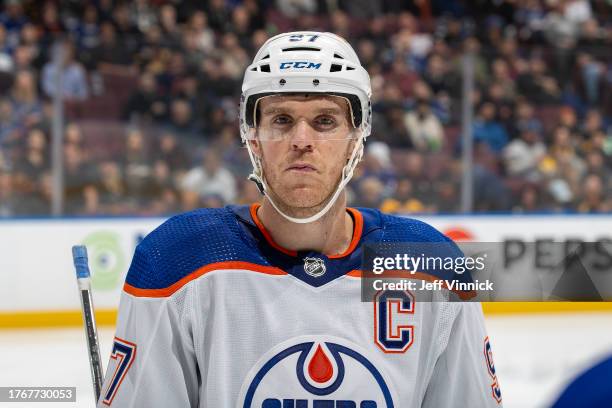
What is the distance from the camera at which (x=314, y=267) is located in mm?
1329

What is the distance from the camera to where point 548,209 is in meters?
5.81

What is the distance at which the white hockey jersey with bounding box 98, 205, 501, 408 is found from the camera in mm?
1277

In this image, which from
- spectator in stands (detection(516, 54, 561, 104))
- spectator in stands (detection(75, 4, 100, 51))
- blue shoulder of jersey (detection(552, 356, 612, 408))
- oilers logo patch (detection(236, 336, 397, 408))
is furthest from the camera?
spectator in stands (detection(75, 4, 100, 51))

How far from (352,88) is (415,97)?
14.4ft

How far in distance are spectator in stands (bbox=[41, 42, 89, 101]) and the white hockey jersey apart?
4.13 m

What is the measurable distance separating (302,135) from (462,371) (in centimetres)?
41

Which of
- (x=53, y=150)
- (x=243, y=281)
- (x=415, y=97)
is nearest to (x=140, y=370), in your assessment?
(x=243, y=281)

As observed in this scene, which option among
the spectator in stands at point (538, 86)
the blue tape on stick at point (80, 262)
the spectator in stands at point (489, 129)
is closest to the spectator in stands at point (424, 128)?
the spectator in stands at point (489, 129)

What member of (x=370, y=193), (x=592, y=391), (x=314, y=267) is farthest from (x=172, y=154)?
(x=592, y=391)

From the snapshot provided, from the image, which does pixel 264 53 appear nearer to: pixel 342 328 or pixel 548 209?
pixel 342 328

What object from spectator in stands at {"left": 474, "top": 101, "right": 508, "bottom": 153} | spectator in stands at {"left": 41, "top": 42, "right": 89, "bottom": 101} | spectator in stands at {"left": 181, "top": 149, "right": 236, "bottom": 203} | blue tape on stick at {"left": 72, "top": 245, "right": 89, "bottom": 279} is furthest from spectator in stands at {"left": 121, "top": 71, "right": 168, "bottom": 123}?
blue tape on stick at {"left": 72, "top": 245, "right": 89, "bottom": 279}

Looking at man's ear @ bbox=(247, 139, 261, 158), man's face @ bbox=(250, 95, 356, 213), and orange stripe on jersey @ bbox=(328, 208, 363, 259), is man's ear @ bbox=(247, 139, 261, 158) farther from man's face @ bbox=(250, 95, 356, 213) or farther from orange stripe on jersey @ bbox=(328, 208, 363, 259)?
orange stripe on jersey @ bbox=(328, 208, 363, 259)

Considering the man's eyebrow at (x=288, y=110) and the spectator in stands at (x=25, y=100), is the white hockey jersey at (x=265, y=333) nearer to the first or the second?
the man's eyebrow at (x=288, y=110)

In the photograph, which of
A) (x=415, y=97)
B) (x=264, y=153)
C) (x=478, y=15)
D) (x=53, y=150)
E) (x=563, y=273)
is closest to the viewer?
(x=563, y=273)
